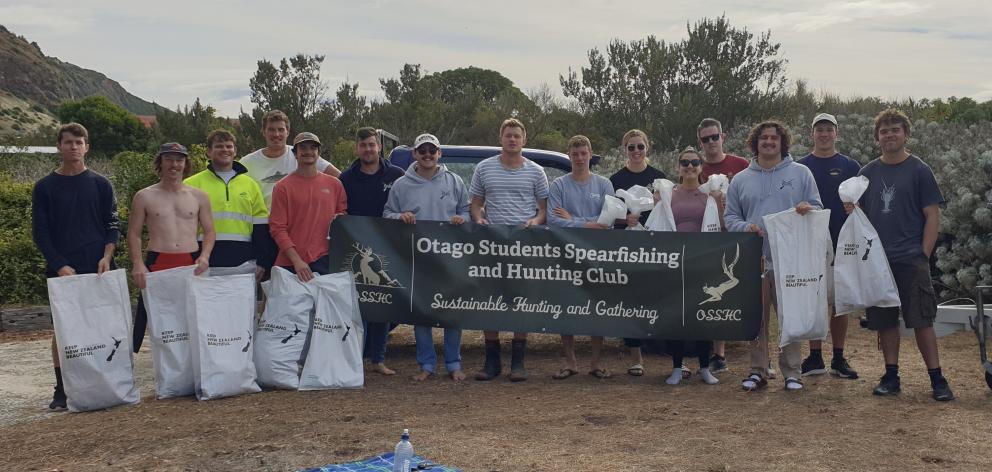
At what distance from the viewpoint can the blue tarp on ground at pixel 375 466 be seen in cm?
484

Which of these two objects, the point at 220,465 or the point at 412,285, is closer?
the point at 220,465

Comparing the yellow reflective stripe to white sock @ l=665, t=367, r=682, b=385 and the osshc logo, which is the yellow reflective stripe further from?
white sock @ l=665, t=367, r=682, b=385

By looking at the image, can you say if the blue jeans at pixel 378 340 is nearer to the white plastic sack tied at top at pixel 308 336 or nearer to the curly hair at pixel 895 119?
the white plastic sack tied at top at pixel 308 336

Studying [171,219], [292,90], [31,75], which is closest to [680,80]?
[292,90]

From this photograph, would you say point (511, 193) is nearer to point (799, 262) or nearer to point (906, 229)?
point (799, 262)

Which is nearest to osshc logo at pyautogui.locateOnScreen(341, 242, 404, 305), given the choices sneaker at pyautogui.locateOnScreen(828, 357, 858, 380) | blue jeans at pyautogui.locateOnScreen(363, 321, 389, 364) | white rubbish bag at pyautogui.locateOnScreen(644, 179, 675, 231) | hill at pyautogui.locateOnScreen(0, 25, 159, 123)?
blue jeans at pyautogui.locateOnScreen(363, 321, 389, 364)

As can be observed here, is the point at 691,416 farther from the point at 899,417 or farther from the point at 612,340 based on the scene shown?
the point at 612,340

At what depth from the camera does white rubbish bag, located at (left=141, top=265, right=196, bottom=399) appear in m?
6.77

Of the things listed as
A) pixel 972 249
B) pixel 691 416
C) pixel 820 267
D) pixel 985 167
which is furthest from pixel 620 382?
pixel 985 167

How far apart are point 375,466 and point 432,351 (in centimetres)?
274

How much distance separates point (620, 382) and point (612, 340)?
1.89m

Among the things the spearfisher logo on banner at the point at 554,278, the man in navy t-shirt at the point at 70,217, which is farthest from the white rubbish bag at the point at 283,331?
the man in navy t-shirt at the point at 70,217

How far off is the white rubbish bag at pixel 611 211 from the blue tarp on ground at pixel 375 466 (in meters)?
2.88

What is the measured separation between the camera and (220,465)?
5082 mm
